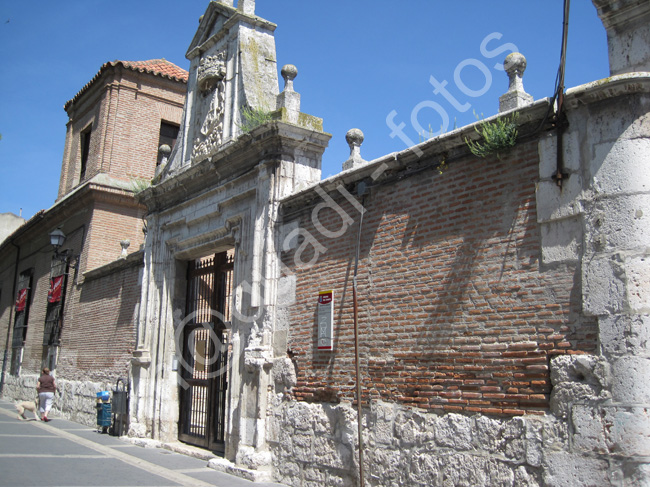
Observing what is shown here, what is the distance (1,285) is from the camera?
2312 cm

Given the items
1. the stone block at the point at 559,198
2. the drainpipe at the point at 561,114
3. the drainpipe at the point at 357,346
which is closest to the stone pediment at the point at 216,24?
the drainpipe at the point at 357,346

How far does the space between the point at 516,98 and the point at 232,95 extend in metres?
5.46

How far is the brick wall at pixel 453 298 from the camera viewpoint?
4562mm


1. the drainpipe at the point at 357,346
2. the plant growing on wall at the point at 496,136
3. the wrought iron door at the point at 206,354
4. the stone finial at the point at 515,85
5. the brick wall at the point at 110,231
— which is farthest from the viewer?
the brick wall at the point at 110,231

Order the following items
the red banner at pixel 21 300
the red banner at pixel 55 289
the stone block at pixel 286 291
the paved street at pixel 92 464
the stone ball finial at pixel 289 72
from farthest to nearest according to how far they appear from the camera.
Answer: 1. the red banner at pixel 21 300
2. the red banner at pixel 55 289
3. the stone ball finial at pixel 289 72
4. the stone block at pixel 286 291
5. the paved street at pixel 92 464

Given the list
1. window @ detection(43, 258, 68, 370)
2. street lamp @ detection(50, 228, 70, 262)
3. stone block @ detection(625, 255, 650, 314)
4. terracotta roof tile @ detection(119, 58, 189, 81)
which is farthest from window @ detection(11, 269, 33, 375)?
stone block @ detection(625, 255, 650, 314)

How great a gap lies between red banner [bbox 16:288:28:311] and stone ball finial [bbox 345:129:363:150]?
15.5 m

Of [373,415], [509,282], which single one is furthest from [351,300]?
[509,282]

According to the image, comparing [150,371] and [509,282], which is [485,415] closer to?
[509,282]

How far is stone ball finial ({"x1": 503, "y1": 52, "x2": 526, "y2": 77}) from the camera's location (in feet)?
17.6

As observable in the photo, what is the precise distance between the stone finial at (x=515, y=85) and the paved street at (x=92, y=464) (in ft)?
16.2

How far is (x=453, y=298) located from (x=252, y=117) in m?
4.49

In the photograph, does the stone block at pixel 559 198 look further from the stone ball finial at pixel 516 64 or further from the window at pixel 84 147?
the window at pixel 84 147

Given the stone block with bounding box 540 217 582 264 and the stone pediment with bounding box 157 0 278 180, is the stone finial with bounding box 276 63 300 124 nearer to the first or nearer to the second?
the stone pediment with bounding box 157 0 278 180
